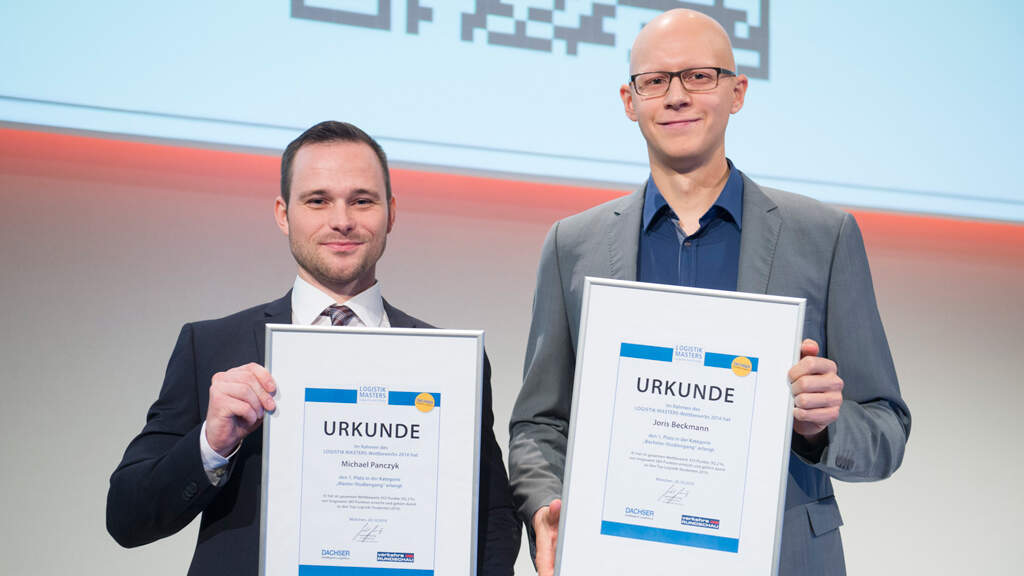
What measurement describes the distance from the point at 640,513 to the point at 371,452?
1.31 ft

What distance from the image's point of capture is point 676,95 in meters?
1.47

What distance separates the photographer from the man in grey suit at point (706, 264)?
137cm

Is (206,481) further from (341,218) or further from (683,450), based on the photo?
(683,450)

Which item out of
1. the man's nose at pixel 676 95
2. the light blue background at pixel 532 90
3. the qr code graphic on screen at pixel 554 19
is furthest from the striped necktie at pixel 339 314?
the qr code graphic on screen at pixel 554 19

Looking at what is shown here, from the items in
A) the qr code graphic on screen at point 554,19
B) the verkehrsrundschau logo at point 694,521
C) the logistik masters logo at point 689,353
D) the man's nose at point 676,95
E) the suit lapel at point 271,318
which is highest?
the qr code graphic on screen at point 554,19

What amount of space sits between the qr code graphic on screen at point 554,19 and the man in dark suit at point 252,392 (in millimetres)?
1050

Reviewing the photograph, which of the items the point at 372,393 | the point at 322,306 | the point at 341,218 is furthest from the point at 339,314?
the point at 372,393

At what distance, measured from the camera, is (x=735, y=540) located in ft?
3.91

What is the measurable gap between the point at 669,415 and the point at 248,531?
691 millimetres

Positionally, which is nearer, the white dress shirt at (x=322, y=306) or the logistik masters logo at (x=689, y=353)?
the logistik masters logo at (x=689, y=353)

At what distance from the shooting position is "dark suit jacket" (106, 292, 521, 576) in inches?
52.4

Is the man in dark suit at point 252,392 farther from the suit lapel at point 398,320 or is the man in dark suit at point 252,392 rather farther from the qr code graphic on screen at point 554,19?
the qr code graphic on screen at point 554,19

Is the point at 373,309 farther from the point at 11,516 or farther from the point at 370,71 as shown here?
the point at 11,516

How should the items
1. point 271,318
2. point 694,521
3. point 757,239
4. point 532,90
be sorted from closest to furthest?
1. point 694,521
2. point 757,239
3. point 271,318
4. point 532,90
